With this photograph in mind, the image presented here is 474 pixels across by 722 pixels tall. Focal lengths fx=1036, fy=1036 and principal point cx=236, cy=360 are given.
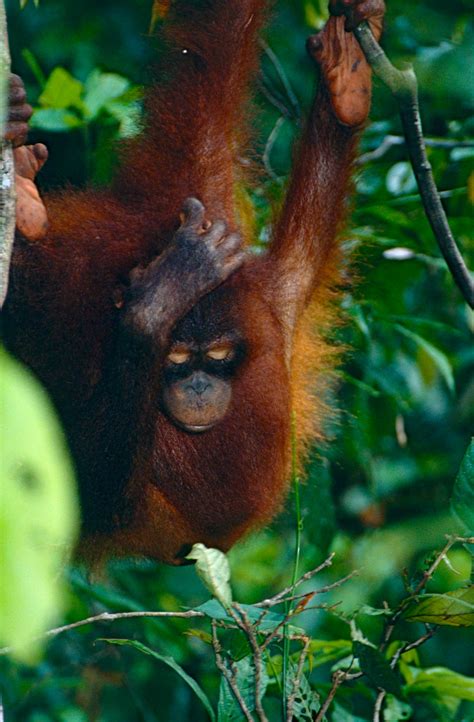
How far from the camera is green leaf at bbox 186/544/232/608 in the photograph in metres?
1.88

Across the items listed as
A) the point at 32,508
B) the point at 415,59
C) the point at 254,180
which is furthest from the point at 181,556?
the point at 32,508

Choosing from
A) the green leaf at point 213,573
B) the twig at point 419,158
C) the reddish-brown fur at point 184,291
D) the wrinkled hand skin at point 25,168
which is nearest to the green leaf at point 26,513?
the green leaf at point 213,573

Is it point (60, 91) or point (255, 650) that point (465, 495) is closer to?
point (255, 650)

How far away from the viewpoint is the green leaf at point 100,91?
11.8 ft

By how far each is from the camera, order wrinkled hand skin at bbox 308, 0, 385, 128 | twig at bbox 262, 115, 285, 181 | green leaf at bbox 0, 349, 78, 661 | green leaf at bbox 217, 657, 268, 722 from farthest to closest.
→ twig at bbox 262, 115, 285, 181, wrinkled hand skin at bbox 308, 0, 385, 128, green leaf at bbox 217, 657, 268, 722, green leaf at bbox 0, 349, 78, 661

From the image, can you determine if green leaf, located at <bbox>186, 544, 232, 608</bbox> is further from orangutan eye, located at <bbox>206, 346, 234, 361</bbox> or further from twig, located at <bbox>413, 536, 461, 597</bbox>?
orangutan eye, located at <bbox>206, 346, 234, 361</bbox>

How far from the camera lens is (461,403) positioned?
5.07 m

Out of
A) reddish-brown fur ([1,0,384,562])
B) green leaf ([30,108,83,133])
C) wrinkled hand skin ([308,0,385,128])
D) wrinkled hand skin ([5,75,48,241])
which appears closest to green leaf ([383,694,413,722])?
reddish-brown fur ([1,0,384,562])

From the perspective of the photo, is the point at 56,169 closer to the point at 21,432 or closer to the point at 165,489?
the point at 165,489

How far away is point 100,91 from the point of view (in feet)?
11.9

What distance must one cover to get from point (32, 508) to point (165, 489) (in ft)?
9.15

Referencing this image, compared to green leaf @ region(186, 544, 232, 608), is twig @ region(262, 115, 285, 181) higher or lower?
higher

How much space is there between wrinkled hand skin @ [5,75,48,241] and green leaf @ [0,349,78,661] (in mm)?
1900

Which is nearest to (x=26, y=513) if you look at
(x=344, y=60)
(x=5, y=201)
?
(x=5, y=201)
